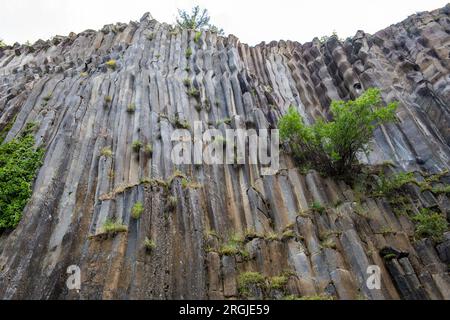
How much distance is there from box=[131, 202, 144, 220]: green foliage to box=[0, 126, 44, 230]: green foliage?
4.22m

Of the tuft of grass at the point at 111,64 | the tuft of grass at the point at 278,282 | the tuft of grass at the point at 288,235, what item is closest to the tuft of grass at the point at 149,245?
the tuft of grass at the point at 278,282

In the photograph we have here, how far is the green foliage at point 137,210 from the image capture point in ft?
47.0

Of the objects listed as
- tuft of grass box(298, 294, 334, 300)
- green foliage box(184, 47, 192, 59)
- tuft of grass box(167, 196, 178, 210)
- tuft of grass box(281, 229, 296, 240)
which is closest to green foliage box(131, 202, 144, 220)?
tuft of grass box(167, 196, 178, 210)

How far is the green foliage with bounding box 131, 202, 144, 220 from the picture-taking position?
47.0 ft

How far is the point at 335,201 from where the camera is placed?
17.1 meters

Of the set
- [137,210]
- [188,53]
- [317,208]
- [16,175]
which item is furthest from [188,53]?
[137,210]

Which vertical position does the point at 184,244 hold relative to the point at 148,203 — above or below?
below

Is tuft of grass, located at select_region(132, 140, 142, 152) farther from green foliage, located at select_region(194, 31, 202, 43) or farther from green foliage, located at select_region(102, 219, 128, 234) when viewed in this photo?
green foliage, located at select_region(194, 31, 202, 43)

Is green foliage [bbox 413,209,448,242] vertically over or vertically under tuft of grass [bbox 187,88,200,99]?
under

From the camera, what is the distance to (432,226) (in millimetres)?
15422

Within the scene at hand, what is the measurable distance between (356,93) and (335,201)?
10.5 m
